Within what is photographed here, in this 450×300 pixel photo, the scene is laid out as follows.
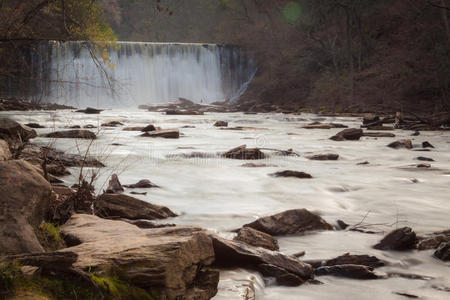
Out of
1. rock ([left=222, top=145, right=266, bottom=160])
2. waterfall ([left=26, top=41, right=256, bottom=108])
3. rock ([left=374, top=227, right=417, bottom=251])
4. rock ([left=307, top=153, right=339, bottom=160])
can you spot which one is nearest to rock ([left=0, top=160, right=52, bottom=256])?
rock ([left=374, top=227, right=417, bottom=251])

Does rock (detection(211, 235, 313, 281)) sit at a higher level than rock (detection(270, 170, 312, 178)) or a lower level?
higher

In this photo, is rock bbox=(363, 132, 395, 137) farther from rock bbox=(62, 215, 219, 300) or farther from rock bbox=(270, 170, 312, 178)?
rock bbox=(62, 215, 219, 300)

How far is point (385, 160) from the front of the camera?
859 cm

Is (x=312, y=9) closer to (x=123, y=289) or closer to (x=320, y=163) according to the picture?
(x=320, y=163)

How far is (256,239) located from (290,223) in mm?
563

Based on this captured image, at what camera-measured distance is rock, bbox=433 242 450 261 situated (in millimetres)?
3217

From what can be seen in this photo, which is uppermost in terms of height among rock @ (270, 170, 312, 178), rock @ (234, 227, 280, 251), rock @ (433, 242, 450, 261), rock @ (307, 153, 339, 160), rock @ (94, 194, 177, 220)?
rock @ (94, 194, 177, 220)

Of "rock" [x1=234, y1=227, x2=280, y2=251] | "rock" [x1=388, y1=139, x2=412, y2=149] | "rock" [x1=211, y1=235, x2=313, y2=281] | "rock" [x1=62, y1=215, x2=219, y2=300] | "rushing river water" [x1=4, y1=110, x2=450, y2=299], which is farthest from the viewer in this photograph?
"rock" [x1=388, y1=139, x2=412, y2=149]

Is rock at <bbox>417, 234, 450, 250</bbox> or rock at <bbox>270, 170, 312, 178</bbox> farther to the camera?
rock at <bbox>270, 170, 312, 178</bbox>

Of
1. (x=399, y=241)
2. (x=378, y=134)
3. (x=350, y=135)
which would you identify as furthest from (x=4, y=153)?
(x=378, y=134)

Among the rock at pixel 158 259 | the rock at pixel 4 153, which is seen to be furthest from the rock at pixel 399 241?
the rock at pixel 4 153

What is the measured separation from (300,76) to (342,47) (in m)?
3.02

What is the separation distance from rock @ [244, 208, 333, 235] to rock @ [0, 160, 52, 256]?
63.7 inches

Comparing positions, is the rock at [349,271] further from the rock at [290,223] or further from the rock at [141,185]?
the rock at [141,185]
